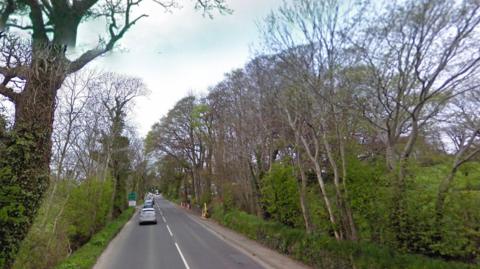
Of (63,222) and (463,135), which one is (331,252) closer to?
(463,135)

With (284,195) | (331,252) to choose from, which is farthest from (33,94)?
(284,195)

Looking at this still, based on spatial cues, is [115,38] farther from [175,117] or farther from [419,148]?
[175,117]

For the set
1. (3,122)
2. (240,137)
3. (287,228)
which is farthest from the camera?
(240,137)

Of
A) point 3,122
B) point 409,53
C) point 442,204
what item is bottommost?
point 442,204

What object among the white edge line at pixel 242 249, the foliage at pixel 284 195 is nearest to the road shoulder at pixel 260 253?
the white edge line at pixel 242 249

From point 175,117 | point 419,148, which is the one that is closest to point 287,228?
point 419,148

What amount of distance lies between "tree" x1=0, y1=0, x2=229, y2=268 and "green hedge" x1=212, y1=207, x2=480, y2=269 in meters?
8.10

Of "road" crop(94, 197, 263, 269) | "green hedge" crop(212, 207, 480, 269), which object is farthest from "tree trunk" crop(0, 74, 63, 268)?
"green hedge" crop(212, 207, 480, 269)

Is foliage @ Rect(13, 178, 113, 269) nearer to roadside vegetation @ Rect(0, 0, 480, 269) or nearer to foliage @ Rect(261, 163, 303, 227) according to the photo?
roadside vegetation @ Rect(0, 0, 480, 269)

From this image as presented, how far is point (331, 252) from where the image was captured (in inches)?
458

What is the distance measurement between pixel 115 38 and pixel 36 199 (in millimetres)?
3937

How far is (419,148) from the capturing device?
1223 centimetres

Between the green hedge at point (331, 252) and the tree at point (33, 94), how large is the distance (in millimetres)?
8100

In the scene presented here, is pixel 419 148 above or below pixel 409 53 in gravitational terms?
below
